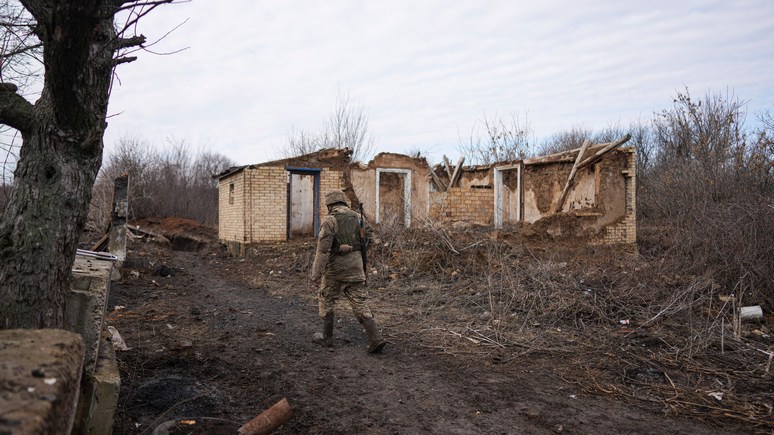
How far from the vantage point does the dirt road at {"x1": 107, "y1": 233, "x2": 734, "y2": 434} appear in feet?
11.7

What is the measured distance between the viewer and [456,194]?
14695mm

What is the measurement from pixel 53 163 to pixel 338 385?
2.84 m

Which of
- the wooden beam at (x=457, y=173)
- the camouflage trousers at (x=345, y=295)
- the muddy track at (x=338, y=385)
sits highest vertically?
the wooden beam at (x=457, y=173)

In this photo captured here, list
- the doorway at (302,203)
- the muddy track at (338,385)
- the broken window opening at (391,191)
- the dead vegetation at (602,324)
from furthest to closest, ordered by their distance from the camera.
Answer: the doorway at (302,203)
the broken window opening at (391,191)
the dead vegetation at (602,324)
the muddy track at (338,385)

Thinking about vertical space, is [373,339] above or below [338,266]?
below

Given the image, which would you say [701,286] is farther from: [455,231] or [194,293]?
[194,293]

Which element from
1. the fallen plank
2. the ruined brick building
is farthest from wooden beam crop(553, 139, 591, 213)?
the fallen plank

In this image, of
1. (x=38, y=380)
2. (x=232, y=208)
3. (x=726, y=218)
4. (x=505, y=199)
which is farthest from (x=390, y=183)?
(x=38, y=380)

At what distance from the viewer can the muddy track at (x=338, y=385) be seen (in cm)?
356

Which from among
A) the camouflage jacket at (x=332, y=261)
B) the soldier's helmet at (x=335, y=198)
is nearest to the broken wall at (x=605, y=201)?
the soldier's helmet at (x=335, y=198)

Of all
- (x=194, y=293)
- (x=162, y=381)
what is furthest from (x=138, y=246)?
(x=162, y=381)

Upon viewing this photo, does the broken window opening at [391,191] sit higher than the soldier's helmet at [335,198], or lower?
higher

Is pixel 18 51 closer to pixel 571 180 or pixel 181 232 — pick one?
pixel 571 180

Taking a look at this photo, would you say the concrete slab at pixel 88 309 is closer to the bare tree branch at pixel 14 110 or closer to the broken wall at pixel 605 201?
the bare tree branch at pixel 14 110
